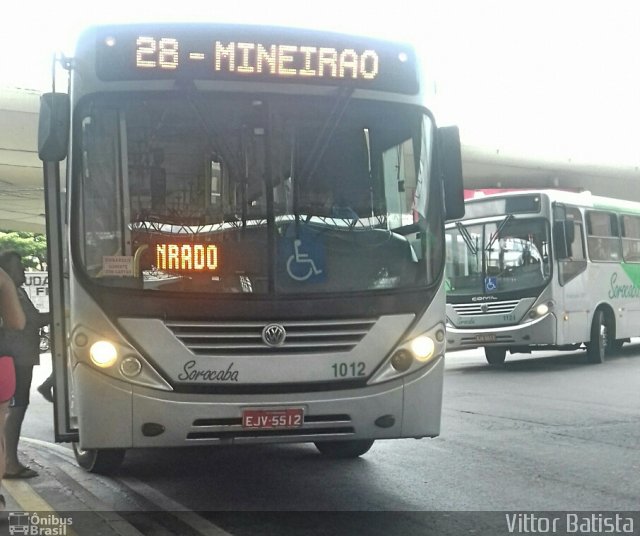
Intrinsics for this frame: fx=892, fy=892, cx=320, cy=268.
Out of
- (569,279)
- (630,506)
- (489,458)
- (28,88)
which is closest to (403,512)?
(630,506)

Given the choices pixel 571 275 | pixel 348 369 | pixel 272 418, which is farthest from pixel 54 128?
pixel 571 275

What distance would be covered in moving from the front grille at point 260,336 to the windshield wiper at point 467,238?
10102mm

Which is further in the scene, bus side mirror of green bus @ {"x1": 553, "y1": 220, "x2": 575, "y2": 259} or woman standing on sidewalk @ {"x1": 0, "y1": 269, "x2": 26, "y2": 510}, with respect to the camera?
bus side mirror of green bus @ {"x1": 553, "y1": 220, "x2": 575, "y2": 259}

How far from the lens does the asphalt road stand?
5828 mm

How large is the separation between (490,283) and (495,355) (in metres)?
2.17

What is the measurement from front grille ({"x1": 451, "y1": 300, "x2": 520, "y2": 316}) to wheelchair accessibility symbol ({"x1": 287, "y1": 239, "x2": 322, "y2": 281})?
32.4 feet

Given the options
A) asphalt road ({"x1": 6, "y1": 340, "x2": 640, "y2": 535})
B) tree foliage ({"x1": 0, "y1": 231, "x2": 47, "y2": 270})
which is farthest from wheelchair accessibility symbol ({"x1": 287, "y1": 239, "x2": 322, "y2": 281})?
tree foliage ({"x1": 0, "y1": 231, "x2": 47, "y2": 270})

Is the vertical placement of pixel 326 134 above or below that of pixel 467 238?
above

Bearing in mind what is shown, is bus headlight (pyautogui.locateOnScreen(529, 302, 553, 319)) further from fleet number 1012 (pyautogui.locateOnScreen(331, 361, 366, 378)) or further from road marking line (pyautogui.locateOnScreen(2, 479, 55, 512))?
road marking line (pyautogui.locateOnScreen(2, 479, 55, 512))

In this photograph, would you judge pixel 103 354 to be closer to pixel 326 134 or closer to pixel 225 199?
pixel 225 199

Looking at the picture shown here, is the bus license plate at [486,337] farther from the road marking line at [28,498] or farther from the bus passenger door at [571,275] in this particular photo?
the road marking line at [28,498]

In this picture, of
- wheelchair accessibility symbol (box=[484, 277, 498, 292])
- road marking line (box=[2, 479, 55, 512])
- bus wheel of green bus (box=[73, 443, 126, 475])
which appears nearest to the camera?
road marking line (box=[2, 479, 55, 512])

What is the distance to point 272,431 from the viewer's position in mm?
5730

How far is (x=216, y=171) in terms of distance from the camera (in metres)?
5.92
